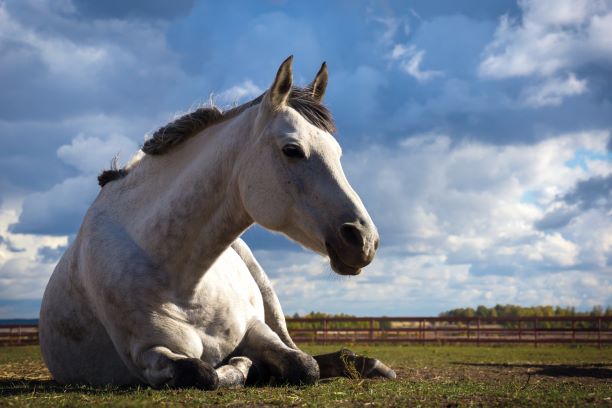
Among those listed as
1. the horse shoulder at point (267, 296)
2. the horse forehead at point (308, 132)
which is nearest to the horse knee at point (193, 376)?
the horse forehead at point (308, 132)

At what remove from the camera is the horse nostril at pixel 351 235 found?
146 inches

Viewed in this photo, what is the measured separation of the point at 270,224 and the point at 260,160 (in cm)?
46

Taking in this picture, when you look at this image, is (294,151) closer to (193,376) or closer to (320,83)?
(320,83)

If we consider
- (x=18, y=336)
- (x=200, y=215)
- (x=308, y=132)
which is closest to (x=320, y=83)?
(x=308, y=132)

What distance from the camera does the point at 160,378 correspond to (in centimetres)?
428

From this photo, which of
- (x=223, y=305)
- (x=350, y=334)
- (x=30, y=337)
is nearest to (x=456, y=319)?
(x=350, y=334)

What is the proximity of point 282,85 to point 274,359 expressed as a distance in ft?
6.93

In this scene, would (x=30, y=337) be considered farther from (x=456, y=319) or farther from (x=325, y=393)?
(x=325, y=393)

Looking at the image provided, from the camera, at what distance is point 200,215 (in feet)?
15.0

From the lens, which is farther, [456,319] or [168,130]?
[456,319]

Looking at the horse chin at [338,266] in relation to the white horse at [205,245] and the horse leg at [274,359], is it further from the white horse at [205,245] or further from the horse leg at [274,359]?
the horse leg at [274,359]

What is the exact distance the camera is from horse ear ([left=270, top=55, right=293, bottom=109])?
13.7ft

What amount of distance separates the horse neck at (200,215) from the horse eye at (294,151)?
1.65 feet

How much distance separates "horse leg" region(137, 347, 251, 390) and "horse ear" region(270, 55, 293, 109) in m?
1.89
